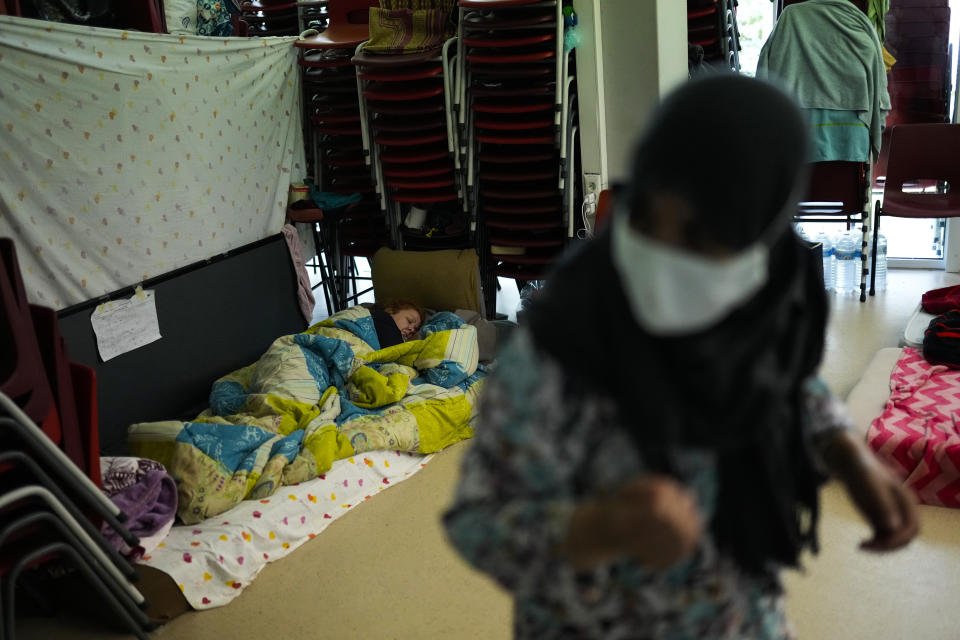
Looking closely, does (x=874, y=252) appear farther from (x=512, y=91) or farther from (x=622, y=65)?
(x=512, y=91)

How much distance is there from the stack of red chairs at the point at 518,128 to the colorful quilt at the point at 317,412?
1.90 ft

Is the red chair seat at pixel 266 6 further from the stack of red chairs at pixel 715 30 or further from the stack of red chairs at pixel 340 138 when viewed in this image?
the stack of red chairs at pixel 715 30

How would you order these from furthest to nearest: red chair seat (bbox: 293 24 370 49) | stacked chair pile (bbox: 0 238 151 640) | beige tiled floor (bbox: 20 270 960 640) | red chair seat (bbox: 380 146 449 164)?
red chair seat (bbox: 293 24 370 49)
red chair seat (bbox: 380 146 449 164)
beige tiled floor (bbox: 20 270 960 640)
stacked chair pile (bbox: 0 238 151 640)

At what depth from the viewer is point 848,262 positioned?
498cm

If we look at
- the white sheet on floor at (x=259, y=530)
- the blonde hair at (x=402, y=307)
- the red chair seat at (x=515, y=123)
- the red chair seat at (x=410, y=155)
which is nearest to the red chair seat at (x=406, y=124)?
the red chair seat at (x=410, y=155)

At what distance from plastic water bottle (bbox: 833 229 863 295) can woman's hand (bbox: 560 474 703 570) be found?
4.55 m

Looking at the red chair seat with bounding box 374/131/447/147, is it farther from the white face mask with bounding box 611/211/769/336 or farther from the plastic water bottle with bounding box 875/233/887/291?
the white face mask with bounding box 611/211/769/336

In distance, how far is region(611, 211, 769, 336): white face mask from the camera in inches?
30.8

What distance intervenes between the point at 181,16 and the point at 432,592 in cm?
308

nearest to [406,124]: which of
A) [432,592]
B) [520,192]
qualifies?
[520,192]

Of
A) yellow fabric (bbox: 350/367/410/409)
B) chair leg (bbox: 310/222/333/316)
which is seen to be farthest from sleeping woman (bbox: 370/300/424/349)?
chair leg (bbox: 310/222/333/316)

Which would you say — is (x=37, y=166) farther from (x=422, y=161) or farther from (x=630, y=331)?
(x=630, y=331)

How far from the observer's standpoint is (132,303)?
338cm

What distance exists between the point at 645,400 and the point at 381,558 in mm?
2153
